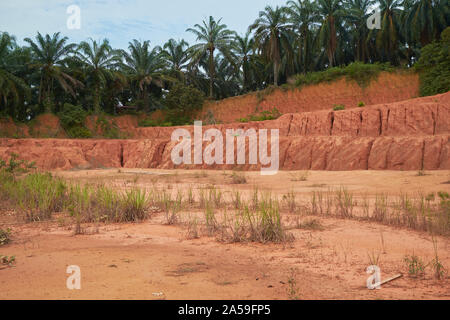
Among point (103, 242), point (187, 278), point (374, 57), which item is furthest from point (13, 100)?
point (374, 57)

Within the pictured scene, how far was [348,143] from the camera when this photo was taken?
17.0m

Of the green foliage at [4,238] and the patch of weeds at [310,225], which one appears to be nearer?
the green foliage at [4,238]

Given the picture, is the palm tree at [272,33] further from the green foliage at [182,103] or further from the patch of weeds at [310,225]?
the patch of weeds at [310,225]

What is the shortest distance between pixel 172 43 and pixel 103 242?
129ft

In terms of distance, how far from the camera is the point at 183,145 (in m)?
25.2

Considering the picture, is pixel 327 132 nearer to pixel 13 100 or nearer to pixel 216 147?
pixel 216 147

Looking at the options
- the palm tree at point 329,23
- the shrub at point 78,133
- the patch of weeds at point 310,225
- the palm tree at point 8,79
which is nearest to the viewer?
the patch of weeds at point 310,225

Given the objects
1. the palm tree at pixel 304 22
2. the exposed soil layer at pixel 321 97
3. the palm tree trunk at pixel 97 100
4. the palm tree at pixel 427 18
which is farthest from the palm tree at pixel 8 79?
the palm tree at pixel 427 18

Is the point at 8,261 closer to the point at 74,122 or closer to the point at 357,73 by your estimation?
the point at 357,73

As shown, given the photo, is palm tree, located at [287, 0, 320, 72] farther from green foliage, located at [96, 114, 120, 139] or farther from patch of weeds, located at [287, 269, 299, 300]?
patch of weeds, located at [287, 269, 299, 300]

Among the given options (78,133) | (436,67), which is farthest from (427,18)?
(78,133)

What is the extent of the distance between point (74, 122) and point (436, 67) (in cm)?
2877

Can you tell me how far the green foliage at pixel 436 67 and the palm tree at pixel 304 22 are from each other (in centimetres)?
1278

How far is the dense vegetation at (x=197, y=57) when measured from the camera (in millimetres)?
30891
